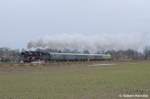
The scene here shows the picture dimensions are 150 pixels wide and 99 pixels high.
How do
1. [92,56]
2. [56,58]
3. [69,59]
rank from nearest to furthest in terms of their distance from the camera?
[56,58]
[69,59]
[92,56]

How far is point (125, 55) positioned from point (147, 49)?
13.0 meters

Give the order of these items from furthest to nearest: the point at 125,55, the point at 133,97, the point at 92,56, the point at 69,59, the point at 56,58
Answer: the point at 125,55 → the point at 92,56 → the point at 69,59 → the point at 56,58 → the point at 133,97

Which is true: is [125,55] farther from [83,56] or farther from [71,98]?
[71,98]

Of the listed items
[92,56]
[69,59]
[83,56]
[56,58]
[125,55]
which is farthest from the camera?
[125,55]

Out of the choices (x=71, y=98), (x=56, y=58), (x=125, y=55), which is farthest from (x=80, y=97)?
(x=125, y=55)

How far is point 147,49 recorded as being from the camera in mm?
143000

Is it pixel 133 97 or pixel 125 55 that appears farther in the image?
pixel 125 55

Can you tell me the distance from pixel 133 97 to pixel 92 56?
3300 inches

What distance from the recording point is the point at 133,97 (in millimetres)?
12227

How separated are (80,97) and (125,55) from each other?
126m

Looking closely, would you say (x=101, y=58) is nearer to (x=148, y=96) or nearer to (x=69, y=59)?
(x=69, y=59)

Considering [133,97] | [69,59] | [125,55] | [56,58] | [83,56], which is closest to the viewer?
[133,97]

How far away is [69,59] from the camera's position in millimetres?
83625

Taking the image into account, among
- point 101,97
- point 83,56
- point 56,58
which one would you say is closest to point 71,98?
point 101,97
